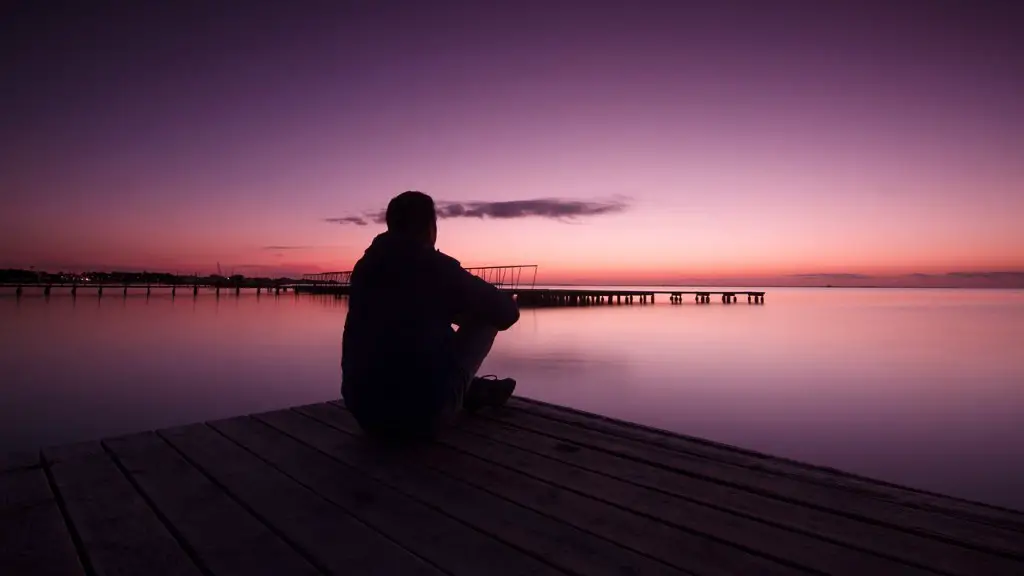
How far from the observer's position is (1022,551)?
1974mm

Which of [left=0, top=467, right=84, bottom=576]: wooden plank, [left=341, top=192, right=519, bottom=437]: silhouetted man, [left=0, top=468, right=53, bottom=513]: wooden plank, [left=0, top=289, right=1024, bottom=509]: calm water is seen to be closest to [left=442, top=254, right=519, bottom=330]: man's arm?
[left=341, top=192, right=519, bottom=437]: silhouetted man

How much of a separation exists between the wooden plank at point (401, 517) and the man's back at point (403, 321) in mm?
444

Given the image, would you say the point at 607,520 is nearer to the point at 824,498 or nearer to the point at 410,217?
the point at 824,498

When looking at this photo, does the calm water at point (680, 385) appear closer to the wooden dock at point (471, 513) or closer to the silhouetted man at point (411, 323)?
the wooden dock at point (471, 513)

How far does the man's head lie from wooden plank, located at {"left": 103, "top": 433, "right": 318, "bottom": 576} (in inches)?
60.5

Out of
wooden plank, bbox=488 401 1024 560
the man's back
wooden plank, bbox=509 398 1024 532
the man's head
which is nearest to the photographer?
wooden plank, bbox=488 401 1024 560

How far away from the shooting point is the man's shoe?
3992 mm

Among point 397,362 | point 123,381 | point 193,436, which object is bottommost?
point 123,381

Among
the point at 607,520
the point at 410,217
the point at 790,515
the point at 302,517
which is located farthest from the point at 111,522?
the point at 790,515

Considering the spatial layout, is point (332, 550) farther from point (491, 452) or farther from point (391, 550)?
point (491, 452)

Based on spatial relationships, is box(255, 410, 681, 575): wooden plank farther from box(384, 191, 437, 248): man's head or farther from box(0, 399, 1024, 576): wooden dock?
box(384, 191, 437, 248): man's head

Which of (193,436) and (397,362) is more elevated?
(397,362)

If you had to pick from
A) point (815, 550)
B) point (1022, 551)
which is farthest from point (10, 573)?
point (1022, 551)

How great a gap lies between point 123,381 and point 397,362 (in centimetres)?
A: 1214
